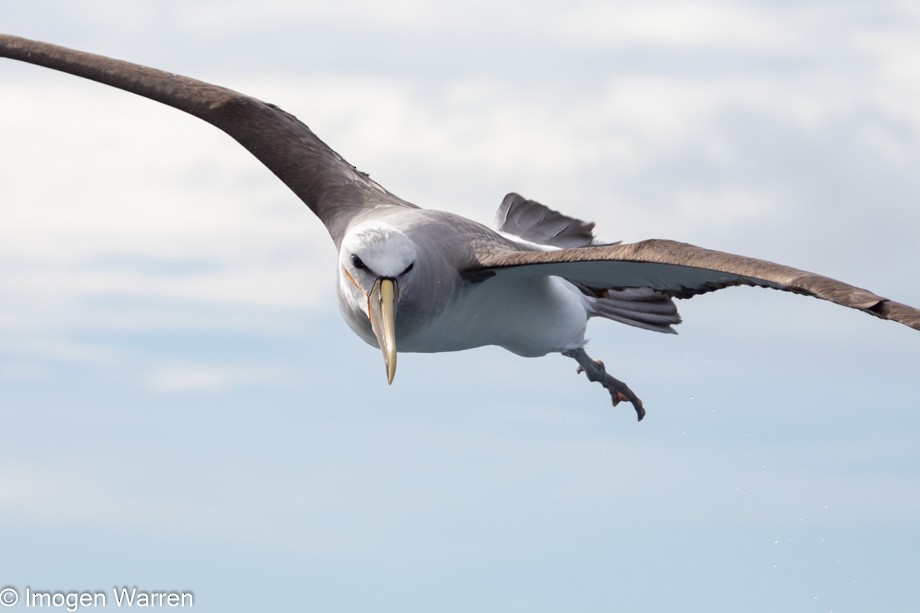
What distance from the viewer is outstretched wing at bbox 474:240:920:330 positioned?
805cm

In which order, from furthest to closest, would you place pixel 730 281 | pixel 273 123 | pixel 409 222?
pixel 273 123
pixel 409 222
pixel 730 281

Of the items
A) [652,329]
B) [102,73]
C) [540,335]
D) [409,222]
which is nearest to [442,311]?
[409,222]

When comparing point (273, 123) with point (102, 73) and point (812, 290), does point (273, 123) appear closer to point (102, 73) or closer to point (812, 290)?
point (102, 73)

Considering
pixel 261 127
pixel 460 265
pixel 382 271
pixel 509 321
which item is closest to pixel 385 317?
pixel 382 271

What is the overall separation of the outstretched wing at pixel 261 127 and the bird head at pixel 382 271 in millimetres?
1774

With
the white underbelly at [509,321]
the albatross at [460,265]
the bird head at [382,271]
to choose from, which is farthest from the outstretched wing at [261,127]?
the bird head at [382,271]

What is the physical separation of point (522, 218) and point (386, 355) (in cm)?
387

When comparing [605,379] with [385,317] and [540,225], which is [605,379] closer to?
[540,225]

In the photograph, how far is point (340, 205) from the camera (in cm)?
1142

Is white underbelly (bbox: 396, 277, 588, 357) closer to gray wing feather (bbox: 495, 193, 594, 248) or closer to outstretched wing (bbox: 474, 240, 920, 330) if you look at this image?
outstretched wing (bbox: 474, 240, 920, 330)

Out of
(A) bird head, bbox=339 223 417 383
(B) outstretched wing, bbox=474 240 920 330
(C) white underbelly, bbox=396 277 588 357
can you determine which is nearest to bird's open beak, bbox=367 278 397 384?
(A) bird head, bbox=339 223 417 383

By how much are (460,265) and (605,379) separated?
125 inches

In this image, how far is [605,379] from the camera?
12727 mm

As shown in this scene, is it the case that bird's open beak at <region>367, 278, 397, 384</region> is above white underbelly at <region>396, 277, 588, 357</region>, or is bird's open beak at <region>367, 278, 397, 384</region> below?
below
